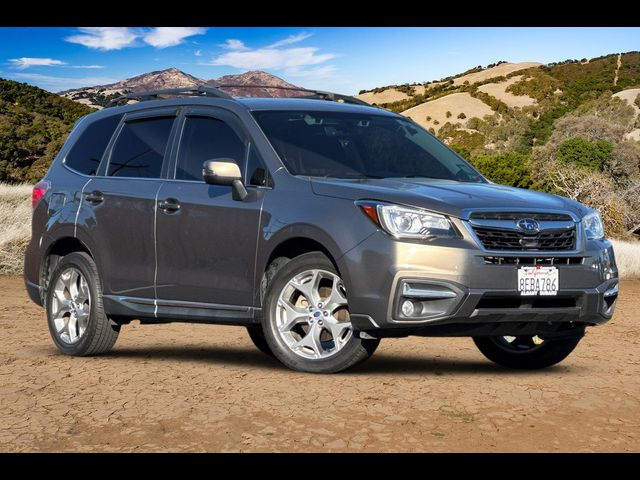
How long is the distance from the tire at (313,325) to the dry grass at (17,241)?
12.5m

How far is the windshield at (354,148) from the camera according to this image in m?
7.86

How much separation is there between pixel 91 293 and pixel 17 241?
10932mm

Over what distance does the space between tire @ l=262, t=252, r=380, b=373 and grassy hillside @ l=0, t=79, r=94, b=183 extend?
3848cm

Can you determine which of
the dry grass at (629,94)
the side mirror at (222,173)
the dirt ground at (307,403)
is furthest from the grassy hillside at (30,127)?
the dry grass at (629,94)

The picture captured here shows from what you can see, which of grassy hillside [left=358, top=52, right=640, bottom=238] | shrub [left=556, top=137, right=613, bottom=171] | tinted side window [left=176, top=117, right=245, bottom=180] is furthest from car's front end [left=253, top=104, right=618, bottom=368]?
shrub [left=556, top=137, right=613, bottom=171]

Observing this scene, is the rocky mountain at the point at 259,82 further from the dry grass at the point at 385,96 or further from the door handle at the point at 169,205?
the dry grass at the point at 385,96

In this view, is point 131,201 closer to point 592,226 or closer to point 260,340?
point 260,340

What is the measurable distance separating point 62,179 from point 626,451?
19.2 ft

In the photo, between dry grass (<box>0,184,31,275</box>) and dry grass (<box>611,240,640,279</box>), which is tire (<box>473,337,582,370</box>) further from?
dry grass (<box>0,184,31,275</box>)

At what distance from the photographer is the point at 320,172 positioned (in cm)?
777

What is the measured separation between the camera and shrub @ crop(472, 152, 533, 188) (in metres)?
45.9

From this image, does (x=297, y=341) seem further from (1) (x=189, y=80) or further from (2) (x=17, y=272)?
(2) (x=17, y=272)

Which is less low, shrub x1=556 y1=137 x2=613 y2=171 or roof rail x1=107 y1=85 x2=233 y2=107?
roof rail x1=107 y1=85 x2=233 y2=107

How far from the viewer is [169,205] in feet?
27.0
